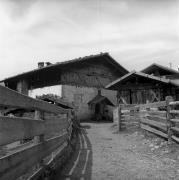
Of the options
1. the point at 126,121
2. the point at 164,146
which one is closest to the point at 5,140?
the point at 164,146

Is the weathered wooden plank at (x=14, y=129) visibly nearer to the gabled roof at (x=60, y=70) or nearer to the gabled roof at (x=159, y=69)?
the gabled roof at (x=60, y=70)

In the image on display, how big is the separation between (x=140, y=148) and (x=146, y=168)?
2.97 metres

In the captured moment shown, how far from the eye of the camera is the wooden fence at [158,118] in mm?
8441

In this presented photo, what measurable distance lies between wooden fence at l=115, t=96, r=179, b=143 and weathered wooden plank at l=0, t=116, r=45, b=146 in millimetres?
5472

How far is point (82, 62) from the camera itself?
93.3 ft

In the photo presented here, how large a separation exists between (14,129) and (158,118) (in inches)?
337

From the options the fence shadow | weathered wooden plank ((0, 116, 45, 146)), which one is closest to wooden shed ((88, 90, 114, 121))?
the fence shadow

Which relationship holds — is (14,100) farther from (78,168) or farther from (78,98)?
(78,98)

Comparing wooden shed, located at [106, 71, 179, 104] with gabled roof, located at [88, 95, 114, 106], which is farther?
gabled roof, located at [88, 95, 114, 106]

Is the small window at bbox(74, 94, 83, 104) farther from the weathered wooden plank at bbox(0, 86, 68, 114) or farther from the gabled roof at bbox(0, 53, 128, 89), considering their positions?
the weathered wooden plank at bbox(0, 86, 68, 114)

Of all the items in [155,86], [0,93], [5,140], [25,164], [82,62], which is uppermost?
[82,62]

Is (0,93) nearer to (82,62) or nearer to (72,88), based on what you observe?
(72,88)

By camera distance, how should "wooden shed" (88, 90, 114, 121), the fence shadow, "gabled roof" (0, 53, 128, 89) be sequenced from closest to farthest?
1. the fence shadow
2. "gabled roof" (0, 53, 128, 89)
3. "wooden shed" (88, 90, 114, 121)

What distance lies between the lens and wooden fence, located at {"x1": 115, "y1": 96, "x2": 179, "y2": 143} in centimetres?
844
